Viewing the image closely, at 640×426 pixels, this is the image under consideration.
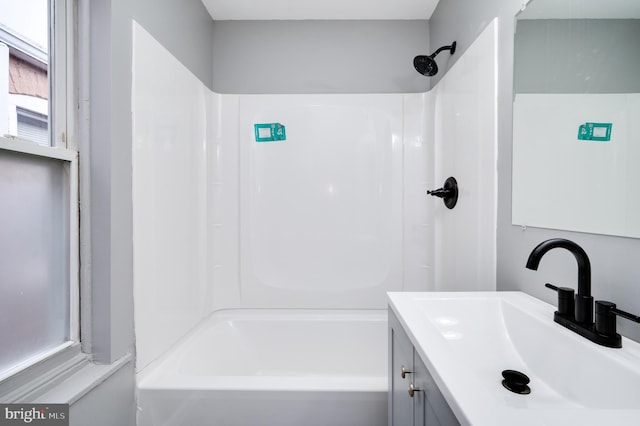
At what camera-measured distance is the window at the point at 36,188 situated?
32.8 inches

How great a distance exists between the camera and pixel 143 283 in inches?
48.8

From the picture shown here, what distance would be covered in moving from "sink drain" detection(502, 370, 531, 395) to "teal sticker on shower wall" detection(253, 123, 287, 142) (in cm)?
171

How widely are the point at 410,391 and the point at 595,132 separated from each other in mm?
857

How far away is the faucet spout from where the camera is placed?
71cm

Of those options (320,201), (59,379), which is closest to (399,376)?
(59,379)

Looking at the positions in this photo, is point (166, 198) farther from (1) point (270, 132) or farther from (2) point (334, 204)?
(2) point (334, 204)

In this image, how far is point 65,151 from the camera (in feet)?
3.20

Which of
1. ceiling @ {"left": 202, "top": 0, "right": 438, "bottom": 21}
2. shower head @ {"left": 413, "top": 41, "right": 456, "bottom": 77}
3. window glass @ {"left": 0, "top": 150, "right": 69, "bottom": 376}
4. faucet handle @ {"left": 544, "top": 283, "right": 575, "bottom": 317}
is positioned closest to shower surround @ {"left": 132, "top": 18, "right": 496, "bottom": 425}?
shower head @ {"left": 413, "top": 41, "right": 456, "bottom": 77}

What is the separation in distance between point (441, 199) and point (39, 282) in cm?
191

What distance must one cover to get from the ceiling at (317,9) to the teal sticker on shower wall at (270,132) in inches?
28.3

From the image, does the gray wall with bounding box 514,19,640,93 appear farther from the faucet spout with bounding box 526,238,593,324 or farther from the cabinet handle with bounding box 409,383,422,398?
the cabinet handle with bounding box 409,383,422,398

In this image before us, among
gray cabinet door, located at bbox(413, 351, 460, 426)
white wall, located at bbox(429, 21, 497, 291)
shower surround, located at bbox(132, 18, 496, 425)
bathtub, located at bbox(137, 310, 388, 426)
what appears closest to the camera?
A: gray cabinet door, located at bbox(413, 351, 460, 426)

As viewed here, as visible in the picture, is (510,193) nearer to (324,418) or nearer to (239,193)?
(324,418)

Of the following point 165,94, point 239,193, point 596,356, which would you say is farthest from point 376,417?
point 165,94
